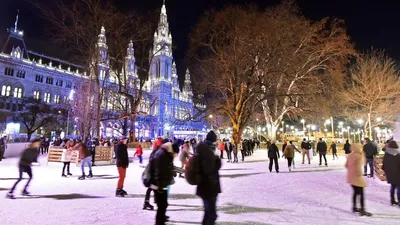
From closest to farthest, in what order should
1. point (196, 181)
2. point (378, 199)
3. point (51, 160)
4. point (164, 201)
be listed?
point (196, 181), point (164, 201), point (378, 199), point (51, 160)

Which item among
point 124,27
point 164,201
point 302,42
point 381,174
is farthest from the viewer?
point 302,42

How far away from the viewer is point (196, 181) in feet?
12.8

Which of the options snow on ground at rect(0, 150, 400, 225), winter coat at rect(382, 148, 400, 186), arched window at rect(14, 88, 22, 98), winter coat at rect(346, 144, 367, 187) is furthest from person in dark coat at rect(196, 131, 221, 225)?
arched window at rect(14, 88, 22, 98)

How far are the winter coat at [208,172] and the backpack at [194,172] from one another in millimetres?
45

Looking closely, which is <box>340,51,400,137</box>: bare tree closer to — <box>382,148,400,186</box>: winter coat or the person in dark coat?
<box>382,148,400,186</box>: winter coat

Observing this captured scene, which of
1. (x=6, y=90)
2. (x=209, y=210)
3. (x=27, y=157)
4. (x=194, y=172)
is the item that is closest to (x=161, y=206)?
(x=209, y=210)

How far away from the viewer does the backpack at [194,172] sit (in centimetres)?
388

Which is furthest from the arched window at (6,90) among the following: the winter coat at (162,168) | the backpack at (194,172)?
the backpack at (194,172)

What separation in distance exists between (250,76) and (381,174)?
1297 centimetres

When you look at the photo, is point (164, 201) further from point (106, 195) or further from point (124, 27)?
point (124, 27)

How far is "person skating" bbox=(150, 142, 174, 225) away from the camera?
427 centimetres

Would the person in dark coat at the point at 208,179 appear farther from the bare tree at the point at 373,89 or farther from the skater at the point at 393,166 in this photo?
the bare tree at the point at 373,89

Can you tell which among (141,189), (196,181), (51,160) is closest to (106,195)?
(141,189)

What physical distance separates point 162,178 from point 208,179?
2.57 feet
